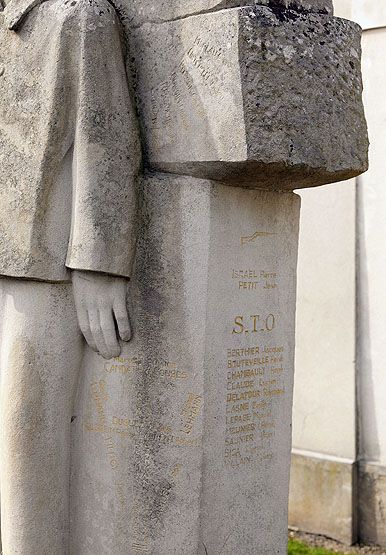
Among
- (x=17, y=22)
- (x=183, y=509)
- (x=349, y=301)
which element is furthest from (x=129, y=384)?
(x=349, y=301)

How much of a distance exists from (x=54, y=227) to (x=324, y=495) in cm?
287

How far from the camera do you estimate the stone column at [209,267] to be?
2.71 meters

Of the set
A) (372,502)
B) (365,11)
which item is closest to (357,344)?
(372,502)

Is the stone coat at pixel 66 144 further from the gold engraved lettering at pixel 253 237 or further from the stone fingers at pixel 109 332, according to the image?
the gold engraved lettering at pixel 253 237

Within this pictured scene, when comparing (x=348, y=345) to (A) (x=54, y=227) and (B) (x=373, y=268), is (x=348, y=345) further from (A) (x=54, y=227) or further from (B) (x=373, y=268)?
(A) (x=54, y=227)

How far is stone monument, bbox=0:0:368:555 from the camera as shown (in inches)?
109

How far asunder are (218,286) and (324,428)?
250 centimetres

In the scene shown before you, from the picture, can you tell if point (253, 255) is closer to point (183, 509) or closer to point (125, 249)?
point (125, 249)

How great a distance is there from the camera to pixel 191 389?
285 cm

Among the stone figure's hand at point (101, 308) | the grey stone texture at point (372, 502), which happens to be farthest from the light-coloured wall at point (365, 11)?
the stone figure's hand at point (101, 308)

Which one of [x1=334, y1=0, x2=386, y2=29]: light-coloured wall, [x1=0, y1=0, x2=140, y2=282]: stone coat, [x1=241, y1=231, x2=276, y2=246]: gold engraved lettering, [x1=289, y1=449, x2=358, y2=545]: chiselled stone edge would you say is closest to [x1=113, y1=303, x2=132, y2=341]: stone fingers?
[x1=0, y1=0, x2=140, y2=282]: stone coat

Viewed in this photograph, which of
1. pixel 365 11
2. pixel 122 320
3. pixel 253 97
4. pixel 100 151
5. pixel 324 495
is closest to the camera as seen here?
pixel 253 97

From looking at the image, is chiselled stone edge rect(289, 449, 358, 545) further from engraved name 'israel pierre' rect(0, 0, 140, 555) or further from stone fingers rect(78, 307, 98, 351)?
stone fingers rect(78, 307, 98, 351)

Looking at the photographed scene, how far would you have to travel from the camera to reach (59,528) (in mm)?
2980
